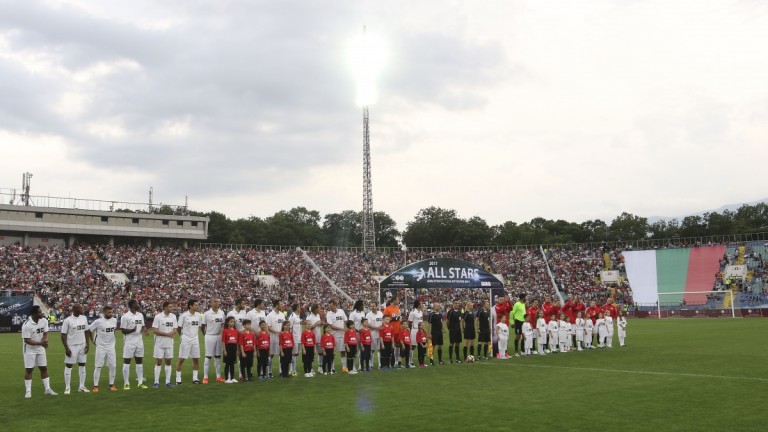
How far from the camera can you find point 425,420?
11492mm

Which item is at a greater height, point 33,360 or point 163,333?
point 163,333

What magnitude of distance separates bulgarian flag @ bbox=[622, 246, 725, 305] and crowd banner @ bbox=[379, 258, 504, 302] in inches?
1666

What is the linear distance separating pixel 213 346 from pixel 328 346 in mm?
3241

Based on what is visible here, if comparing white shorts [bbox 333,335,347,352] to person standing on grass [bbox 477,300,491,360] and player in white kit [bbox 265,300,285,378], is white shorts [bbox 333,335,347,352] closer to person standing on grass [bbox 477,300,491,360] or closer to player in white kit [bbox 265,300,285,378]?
player in white kit [bbox 265,300,285,378]

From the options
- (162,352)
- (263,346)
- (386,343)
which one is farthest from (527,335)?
(162,352)

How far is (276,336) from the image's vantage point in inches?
784

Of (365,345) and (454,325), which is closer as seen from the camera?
(365,345)

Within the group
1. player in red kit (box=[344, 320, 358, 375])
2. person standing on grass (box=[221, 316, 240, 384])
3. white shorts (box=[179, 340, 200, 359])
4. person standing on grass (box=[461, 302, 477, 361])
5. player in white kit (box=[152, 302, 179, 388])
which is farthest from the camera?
person standing on grass (box=[461, 302, 477, 361])

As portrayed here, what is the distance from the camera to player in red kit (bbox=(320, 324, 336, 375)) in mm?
18844

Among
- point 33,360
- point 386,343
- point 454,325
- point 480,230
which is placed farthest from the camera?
point 480,230

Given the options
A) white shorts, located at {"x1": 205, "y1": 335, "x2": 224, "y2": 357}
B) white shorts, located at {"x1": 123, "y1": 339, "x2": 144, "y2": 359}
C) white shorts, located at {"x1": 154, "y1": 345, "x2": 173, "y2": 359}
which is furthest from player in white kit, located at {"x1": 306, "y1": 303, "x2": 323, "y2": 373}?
white shorts, located at {"x1": 123, "y1": 339, "x2": 144, "y2": 359}

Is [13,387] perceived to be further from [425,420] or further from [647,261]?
[647,261]

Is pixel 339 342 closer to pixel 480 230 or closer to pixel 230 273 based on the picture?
pixel 230 273

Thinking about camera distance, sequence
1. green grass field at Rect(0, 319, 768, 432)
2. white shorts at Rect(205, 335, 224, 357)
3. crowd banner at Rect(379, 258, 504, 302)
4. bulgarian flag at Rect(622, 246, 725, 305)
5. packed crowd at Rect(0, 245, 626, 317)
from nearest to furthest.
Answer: green grass field at Rect(0, 319, 768, 432) < white shorts at Rect(205, 335, 224, 357) < crowd banner at Rect(379, 258, 504, 302) < packed crowd at Rect(0, 245, 626, 317) < bulgarian flag at Rect(622, 246, 725, 305)
